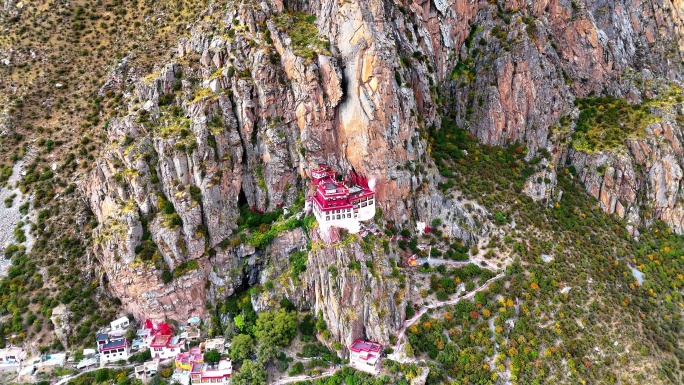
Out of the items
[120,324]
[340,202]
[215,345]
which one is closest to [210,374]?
[215,345]

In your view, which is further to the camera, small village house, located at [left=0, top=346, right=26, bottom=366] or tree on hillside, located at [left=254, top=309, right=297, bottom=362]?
small village house, located at [left=0, top=346, right=26, bottom=366]

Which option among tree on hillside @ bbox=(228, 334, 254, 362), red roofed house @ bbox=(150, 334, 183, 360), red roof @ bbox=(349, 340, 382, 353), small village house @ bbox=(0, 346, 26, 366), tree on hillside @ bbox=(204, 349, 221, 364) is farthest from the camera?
red roofed house @ bbox=(150, 334, 183, 360)

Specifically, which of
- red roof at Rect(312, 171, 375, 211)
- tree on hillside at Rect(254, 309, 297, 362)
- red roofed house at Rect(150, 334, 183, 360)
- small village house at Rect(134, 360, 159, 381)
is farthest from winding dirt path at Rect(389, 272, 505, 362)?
small village house at Rect(134, 360, 159, 381)

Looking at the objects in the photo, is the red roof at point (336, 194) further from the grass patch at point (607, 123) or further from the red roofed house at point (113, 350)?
the grass patch at point (607, 123)

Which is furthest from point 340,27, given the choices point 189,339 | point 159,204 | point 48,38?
point 48,38

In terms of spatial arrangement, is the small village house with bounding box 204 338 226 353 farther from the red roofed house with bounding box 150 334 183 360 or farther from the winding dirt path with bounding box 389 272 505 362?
the winding dirt path with bounding box 389 272 505 362

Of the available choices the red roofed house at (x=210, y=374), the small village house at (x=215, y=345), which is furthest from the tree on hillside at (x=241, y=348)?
the small village house at (x=215, y=345)

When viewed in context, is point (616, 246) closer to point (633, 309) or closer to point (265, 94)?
point (633, 309)
